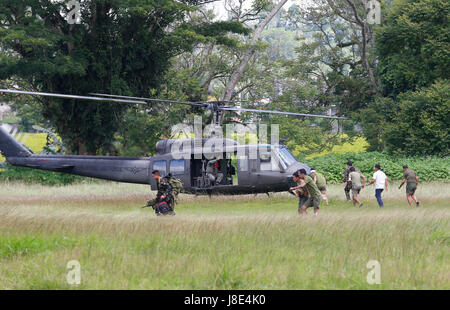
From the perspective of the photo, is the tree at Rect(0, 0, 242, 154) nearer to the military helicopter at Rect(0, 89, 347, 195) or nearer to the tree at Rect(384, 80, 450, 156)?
the military helicopter at Rect(0, 89, 347, 195)

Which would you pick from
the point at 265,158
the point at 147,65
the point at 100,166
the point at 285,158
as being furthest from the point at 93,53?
the point at 285,158

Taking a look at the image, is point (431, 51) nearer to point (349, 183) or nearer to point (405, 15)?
point (405, 15)

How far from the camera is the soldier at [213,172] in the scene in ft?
70.3

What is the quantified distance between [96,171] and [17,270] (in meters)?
13.5

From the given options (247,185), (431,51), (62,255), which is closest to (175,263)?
(62,255)

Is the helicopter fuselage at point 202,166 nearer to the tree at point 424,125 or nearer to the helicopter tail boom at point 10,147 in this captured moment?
the helicopter tail boom at point 10,147

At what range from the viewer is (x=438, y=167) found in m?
32.9

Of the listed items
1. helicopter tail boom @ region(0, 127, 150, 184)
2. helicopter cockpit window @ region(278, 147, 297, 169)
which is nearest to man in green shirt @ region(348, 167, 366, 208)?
helicopter cockpit window @ region(278, 147, 297, 169)

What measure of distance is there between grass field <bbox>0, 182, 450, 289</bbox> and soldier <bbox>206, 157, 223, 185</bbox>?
5332 mm

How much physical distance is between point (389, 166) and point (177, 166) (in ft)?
52.7

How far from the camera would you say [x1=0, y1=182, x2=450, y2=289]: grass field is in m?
9.25

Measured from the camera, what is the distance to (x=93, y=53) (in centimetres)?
3462

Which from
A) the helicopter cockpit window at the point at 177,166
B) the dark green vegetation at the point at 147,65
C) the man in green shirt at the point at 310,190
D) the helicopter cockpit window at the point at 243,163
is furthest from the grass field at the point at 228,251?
the dark green vegetation at the point at 147,65
